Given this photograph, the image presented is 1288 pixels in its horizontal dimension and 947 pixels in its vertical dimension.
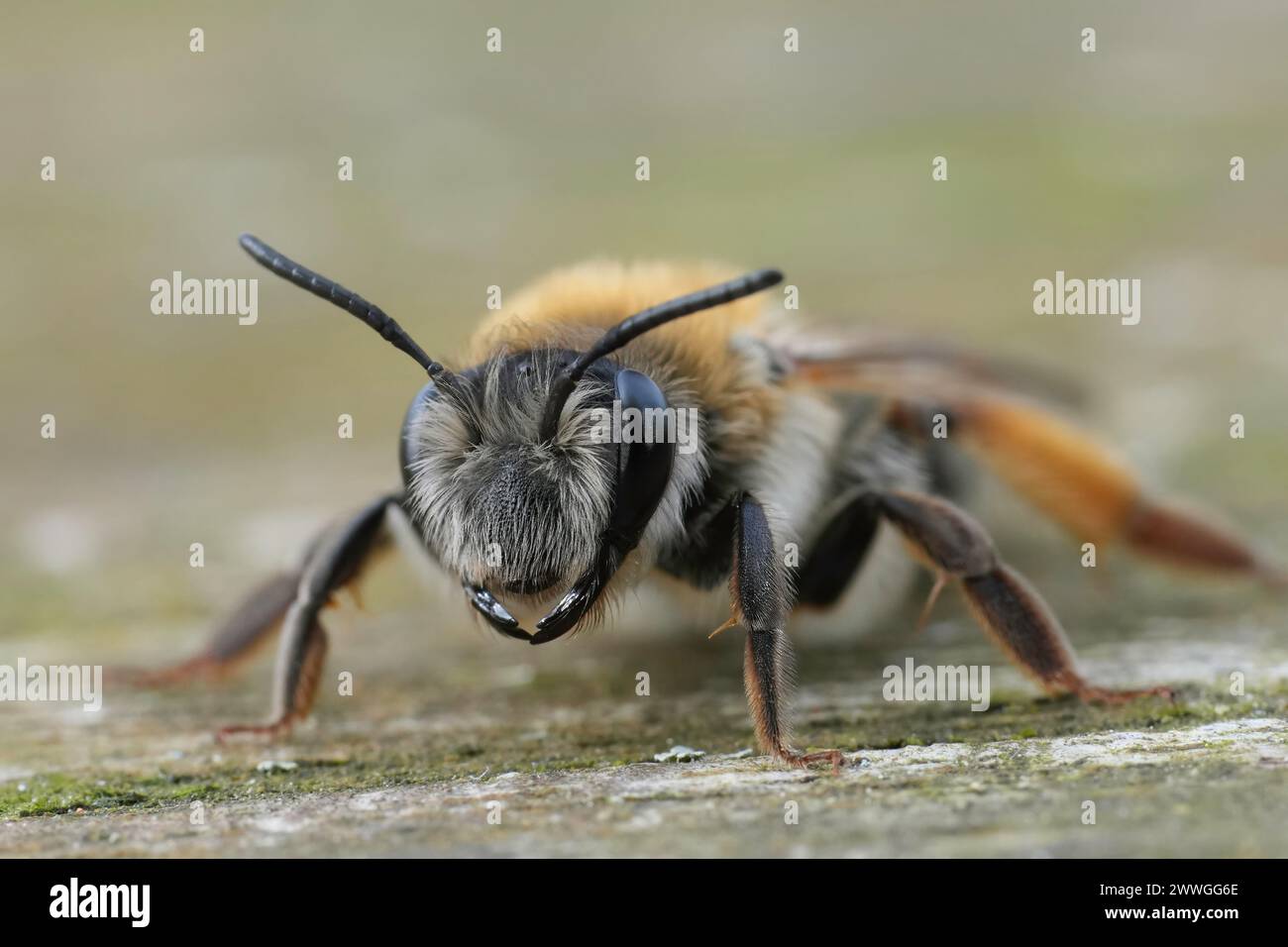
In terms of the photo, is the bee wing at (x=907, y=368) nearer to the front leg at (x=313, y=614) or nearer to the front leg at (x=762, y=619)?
the front leg at (x=762, y=619)

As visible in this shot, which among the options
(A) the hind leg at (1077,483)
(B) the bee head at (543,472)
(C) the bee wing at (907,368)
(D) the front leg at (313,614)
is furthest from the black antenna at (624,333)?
(A) the hind leg at (1077,483)

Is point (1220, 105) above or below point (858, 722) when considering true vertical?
→ above

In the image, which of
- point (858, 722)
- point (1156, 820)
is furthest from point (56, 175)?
point (1156, 820)

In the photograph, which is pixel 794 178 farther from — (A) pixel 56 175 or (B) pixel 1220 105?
(A) pixel 56 175

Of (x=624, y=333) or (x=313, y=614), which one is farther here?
(x=313, y=614)
